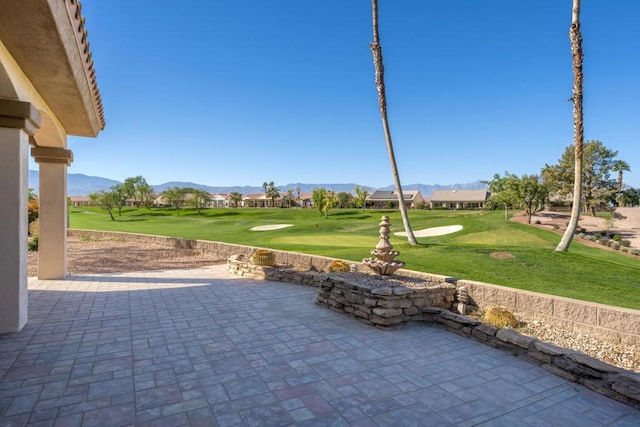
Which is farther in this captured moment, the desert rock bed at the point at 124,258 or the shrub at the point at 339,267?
the desert rock bed at the point at 124,258

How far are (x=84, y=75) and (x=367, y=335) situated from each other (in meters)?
6.69

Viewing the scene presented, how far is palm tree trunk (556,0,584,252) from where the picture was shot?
10.6 metres

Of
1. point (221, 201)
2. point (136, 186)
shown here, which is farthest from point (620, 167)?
point (221, 201)

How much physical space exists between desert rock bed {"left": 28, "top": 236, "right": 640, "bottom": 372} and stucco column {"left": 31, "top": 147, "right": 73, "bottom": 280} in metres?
1.15

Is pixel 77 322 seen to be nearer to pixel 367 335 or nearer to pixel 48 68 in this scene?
pixel 48 68

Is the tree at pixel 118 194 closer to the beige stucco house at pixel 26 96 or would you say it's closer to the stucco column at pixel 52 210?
the stucco column at pixel 52 210

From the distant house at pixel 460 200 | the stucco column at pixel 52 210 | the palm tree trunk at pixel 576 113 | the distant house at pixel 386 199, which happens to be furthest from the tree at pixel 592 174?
the stucco column at pixel 52 210

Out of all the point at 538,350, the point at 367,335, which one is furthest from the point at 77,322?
the point at 538,350

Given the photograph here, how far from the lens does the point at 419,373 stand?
4.62 m

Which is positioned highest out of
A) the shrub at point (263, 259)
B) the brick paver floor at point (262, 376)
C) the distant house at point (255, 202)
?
the distant house at point (255, 202)

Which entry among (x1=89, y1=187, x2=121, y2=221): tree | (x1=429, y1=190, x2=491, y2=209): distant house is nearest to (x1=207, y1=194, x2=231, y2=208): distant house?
(x1=89, y1=187, x2=121, y2=221): tree

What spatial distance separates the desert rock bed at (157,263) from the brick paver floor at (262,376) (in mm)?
1183

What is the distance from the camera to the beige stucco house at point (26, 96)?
4.16 metres

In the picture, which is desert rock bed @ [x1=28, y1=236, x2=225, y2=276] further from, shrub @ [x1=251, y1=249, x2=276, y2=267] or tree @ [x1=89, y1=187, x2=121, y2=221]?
tree @ [x1=89, y1=187, x2=121, y2=221]
